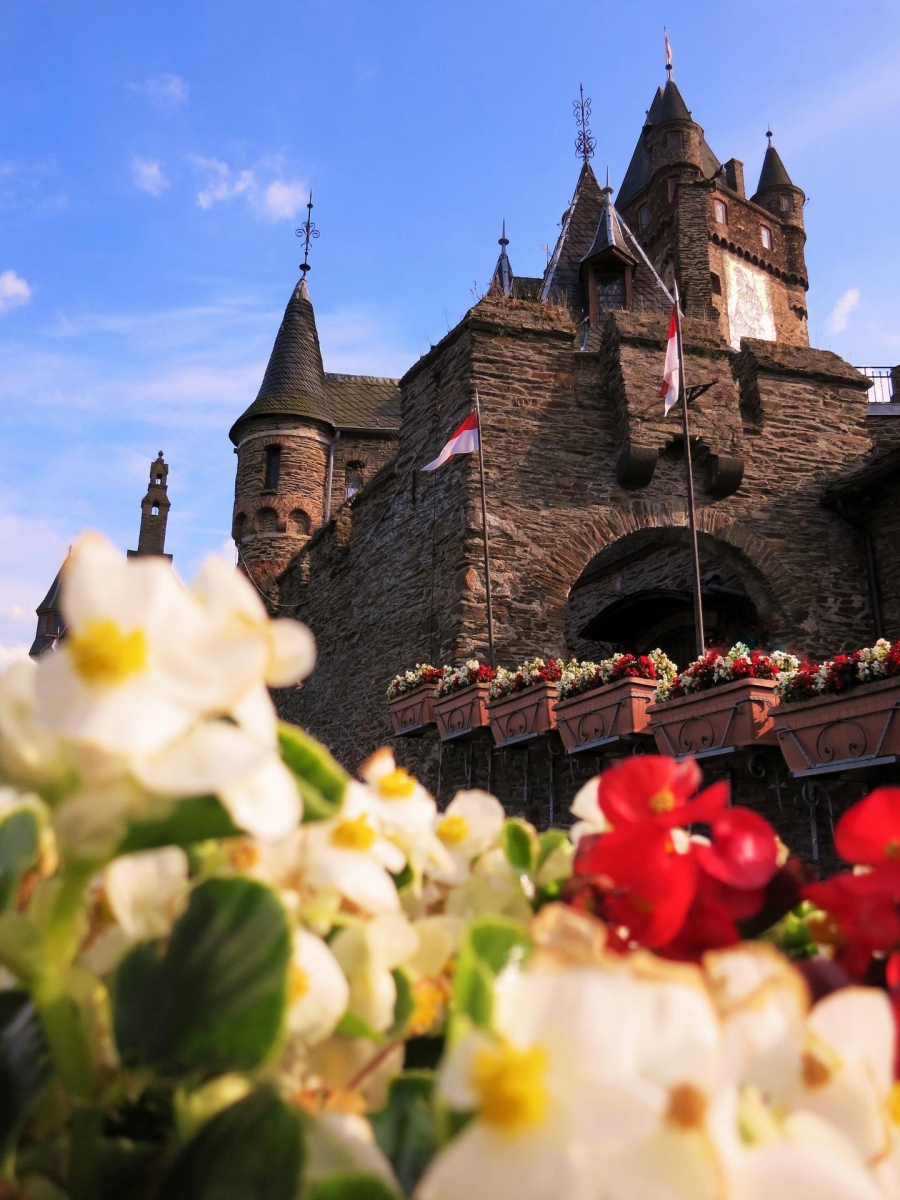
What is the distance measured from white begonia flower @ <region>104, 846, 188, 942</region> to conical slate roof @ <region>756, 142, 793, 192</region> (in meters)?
39.6

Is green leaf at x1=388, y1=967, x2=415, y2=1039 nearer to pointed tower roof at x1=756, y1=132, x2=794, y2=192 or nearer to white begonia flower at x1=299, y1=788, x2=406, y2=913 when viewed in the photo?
white begonia flower at x1=299, y1=788, x2=406, y2=913

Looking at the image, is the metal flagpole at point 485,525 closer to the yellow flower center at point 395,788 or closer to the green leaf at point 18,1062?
the yellow flower center at point 395,788

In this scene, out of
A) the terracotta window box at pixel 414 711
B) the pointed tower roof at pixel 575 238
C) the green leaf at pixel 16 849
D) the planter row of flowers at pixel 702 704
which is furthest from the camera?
the pointed tower roof at pixel 575 238

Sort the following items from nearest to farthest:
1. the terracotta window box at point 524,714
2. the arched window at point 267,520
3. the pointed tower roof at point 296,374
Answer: the terracotta window box at point 524,714 → the arched window at point 267,520 → the pointed tower roof at point 296,374

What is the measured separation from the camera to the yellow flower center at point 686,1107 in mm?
379

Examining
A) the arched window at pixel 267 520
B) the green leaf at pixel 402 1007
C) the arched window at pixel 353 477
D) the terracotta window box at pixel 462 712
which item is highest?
the arched window at pixel 353 477

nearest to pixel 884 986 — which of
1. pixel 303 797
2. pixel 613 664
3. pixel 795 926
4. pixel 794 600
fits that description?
pixel 795 926

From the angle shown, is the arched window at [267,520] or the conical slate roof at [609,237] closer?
the conical slate roof at [609,237]

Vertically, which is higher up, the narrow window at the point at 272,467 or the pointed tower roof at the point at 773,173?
the pointed tower roof at the point at 773,173

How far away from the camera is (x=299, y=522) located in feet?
72.4

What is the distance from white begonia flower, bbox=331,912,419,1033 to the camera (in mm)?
563

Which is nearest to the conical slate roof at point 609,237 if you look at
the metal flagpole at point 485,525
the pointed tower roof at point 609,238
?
the pointed tower roof at point 609,238

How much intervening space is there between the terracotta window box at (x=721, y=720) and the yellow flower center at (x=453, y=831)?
267 inches

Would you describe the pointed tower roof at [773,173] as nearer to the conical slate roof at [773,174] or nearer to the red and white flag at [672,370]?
the conical slate roof at [773,174]
